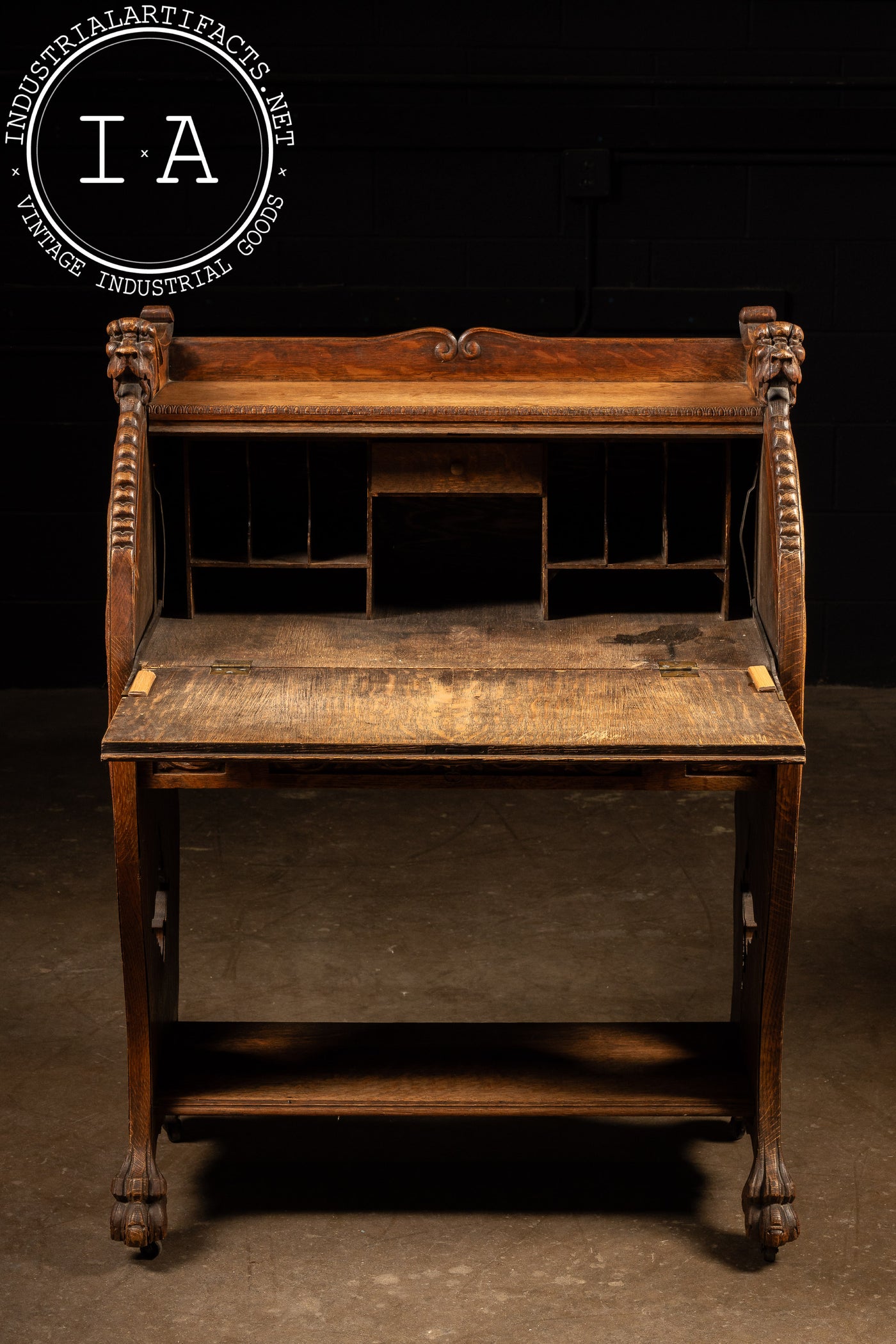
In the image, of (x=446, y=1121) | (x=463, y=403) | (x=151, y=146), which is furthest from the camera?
(x=151, y=146)

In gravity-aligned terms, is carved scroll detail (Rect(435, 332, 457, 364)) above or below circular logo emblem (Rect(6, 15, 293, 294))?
below

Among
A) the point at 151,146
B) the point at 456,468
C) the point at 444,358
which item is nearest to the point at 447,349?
the point at 444,358

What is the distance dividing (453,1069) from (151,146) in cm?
381

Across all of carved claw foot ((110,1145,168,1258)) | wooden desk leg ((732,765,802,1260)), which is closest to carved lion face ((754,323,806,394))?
wooden desk leg ((732,765,802,1260))

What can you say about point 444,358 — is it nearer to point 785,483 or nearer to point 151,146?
point 785,483

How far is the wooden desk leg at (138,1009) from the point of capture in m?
2.30

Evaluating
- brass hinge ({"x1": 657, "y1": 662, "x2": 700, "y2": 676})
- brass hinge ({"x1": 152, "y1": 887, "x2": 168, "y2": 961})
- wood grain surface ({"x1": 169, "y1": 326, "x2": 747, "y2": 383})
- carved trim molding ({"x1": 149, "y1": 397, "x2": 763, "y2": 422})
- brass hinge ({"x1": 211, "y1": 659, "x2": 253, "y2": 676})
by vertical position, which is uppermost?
wood grain surface ({"x1": 169, "y1": 326, "x2": 747, "y2": 383})

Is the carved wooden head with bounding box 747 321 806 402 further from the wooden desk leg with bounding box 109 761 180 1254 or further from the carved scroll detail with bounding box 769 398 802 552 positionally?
the wooden desk leg with bounding box 109 761 180 1254

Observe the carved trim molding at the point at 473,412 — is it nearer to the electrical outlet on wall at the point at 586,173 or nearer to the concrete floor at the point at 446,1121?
the concrete floor at the point at 446,1121

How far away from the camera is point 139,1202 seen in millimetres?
2404

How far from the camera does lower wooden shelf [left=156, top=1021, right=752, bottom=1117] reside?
8.01 ft

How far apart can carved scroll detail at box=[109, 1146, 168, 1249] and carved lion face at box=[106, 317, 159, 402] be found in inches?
45.3

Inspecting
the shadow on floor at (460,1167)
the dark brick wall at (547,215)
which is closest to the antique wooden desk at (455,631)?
the shadow on floor at (460,1167)

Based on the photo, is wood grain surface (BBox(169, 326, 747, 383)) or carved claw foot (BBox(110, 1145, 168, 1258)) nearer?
carved claw foot (BBox(110, 1145, 168, 1258))
